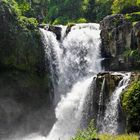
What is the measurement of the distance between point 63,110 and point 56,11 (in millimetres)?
33354

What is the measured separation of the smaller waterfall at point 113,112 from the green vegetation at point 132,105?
2.02 meters

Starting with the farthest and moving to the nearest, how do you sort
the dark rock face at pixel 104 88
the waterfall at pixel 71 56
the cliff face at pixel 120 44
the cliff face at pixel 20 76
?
the waterfall at pixel 71 56 < the cliff face at pixel 120 44 < the cliff face at pixel 20 76 < the dark rock face at pixel 104 88

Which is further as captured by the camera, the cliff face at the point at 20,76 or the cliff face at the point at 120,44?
the cliff face at the point at 120,44

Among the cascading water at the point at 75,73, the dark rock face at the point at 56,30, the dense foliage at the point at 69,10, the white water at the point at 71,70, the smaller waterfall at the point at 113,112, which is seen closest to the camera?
the smaller waterfall at the point at 113,112

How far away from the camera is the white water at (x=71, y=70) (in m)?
33.2

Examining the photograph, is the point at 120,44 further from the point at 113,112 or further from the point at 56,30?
the point at 113,112

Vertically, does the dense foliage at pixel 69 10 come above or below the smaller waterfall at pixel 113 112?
above

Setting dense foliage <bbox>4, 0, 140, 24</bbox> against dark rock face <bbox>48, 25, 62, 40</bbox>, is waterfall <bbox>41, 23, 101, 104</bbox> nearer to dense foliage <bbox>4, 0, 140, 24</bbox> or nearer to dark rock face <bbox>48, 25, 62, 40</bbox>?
dark rock face <bbox>48, 25, 62, 40</bbox>

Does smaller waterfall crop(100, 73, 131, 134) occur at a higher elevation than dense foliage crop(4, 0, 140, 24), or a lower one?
lower

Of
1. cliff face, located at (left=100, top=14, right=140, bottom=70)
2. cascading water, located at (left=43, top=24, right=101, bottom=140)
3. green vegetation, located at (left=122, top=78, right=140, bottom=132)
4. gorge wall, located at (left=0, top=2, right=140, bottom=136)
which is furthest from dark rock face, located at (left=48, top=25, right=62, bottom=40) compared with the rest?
green vegetation, located at (left=122, top=78, right=140, bottom=132)

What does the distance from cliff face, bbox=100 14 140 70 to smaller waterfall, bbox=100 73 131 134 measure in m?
7.89

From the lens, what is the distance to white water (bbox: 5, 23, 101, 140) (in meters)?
33.2

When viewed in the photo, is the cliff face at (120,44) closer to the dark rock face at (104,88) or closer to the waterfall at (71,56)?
the waterfall at (71,56)

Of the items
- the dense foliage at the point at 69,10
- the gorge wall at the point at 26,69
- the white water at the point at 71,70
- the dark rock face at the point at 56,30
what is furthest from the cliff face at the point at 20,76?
Result: the dense foliage at the point at 69,10
